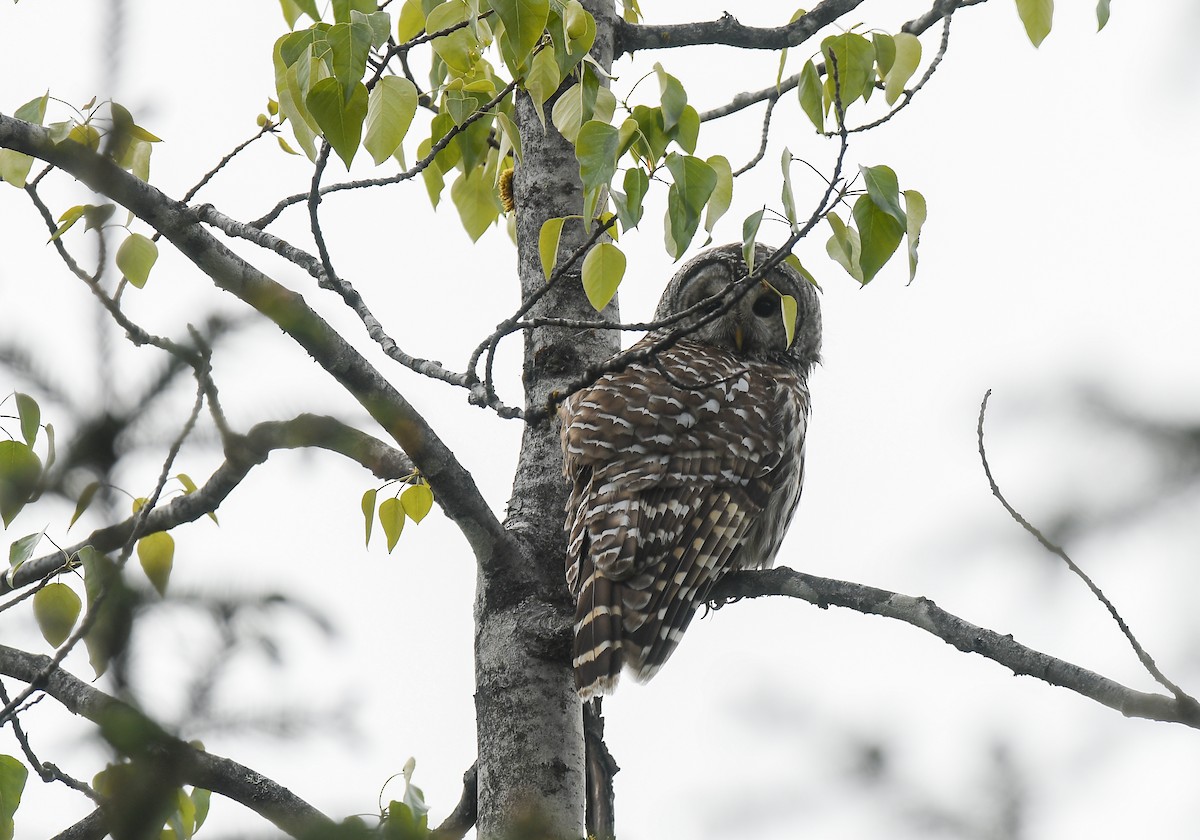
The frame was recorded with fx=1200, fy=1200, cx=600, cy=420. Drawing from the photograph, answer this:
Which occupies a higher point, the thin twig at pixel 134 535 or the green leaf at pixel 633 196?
the green leaf at pixel 633 196

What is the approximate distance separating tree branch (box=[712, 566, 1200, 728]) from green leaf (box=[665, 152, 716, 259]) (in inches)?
35.3

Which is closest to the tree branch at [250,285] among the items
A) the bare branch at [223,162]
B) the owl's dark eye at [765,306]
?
the bare branch at [223,162]

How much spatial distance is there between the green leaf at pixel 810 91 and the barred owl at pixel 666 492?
1.56 ft

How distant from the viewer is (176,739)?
998 mm

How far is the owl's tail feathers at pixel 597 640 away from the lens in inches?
116

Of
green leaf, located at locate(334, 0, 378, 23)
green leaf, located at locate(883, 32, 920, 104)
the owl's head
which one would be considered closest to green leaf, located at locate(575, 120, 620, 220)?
green leaf, located at locate(334, 0, 378, 23)

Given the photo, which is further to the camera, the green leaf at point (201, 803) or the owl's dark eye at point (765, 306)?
the owl's dark eye at point (765, 306)

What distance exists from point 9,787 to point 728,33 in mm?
2962

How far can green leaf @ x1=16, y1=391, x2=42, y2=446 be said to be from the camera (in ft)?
8.15

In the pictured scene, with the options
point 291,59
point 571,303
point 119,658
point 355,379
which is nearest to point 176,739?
point 119,658

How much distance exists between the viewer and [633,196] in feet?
8.35

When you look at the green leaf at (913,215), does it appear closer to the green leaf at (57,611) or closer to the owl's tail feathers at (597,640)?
the owl's tail feathers at (597,640)

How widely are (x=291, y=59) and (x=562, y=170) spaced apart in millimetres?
1387

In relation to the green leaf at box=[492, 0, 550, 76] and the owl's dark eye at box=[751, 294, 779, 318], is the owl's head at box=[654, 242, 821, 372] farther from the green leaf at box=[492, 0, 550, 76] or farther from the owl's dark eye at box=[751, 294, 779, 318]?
the green leaf at box=[492, 0, 550, 76]
